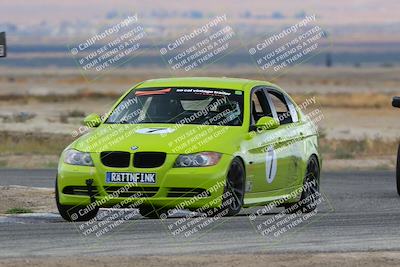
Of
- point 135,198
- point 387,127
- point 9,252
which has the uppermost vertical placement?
point 9,252

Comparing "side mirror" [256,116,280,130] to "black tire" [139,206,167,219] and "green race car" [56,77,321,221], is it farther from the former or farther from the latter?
"black tire" [139,206,167,219]

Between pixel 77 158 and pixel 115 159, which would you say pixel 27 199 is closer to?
pixel 77 158

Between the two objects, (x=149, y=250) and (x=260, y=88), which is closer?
(x=149, y=250)

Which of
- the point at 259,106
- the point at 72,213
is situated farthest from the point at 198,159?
the point at 259,106

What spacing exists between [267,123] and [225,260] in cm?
471

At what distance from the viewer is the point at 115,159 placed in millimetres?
14859

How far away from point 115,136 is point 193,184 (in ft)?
3.65

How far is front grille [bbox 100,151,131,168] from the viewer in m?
14.8

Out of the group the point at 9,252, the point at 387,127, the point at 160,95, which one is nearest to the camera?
the point at 9,252

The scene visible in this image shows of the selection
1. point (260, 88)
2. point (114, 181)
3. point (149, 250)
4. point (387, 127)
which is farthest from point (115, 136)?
point (387, 127)

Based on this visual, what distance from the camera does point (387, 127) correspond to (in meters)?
49.4

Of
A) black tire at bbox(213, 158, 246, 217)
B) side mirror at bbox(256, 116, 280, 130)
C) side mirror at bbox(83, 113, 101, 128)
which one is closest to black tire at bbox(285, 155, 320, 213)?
side mirror at bbox(256, 116, 280, 130)

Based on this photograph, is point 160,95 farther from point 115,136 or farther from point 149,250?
point 149,250

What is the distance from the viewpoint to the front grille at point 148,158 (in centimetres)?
1480
